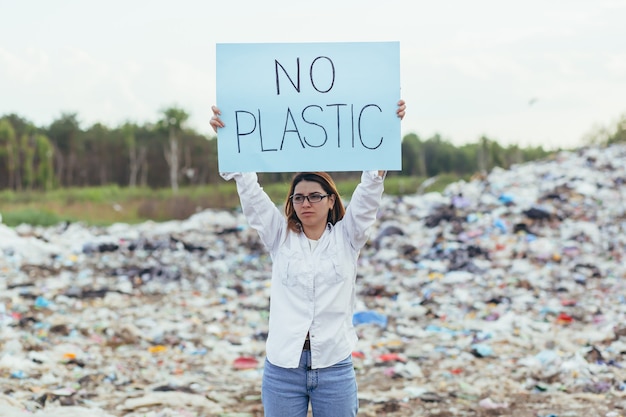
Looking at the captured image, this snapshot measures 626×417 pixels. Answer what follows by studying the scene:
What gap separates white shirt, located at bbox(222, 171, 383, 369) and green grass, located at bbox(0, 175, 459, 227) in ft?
34.8

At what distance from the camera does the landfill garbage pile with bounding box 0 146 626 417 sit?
161 inches

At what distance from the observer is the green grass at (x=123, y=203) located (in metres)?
14.2

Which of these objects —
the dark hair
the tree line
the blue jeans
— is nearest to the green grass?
the tree line

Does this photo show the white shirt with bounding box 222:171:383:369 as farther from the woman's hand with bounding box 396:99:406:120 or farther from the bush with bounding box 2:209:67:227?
the bush with bounding box 2:209:67:227

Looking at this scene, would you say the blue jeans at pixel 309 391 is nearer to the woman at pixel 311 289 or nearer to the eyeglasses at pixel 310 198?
the woman at pixel 311 289

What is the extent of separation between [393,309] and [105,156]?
2326cm

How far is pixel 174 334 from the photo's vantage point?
574 centimetres

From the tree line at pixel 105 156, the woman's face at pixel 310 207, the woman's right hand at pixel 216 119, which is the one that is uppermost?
the tree line at pixel 105 156

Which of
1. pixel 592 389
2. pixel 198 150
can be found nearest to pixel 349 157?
pixel 592 389

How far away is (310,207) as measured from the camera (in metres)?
2.06

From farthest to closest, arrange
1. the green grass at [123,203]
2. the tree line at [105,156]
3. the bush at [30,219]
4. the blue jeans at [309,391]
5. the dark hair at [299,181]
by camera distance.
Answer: the tree line at [105,156]
the green grass at [123,203]
the bush at [30,219]
the dark hair at [299,181]
the blue jeans at [309,391]

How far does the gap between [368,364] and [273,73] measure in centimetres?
317


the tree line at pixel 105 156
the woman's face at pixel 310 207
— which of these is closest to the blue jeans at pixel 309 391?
the woman's face at pixel 310 207

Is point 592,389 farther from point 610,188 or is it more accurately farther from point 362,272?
point 610,188
